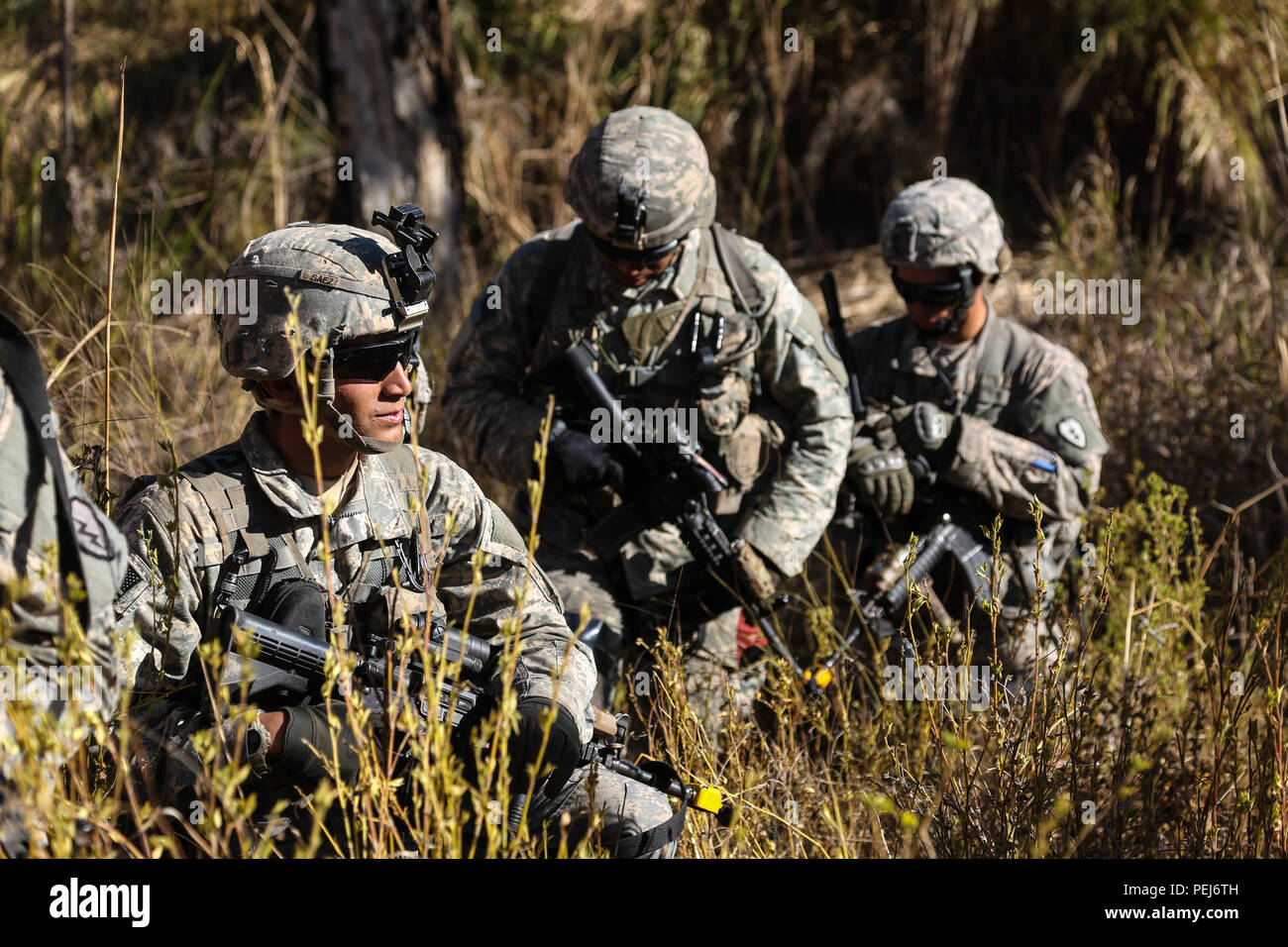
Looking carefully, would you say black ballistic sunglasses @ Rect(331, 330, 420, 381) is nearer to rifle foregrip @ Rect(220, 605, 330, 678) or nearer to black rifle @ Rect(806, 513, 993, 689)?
rifle foregrip @ Rect(220, 605, 330, 678)

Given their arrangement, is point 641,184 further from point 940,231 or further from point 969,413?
point 969,413

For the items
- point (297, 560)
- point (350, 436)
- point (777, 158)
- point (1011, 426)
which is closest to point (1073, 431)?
point (1011, 426)

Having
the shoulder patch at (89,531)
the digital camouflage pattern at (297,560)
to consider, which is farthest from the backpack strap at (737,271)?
the shoulder patch at (89,531)

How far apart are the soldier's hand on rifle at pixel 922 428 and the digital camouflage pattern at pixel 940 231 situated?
53cm

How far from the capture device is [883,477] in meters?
4.13

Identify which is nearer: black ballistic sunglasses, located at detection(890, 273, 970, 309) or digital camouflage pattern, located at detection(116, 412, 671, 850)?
digital camouflage pattern, located at detection(116, 412, 671, 850)

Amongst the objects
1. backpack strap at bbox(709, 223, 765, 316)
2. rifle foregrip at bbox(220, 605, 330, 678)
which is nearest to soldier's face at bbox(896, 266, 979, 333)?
backpack strap at bbox(709, 223, 765, 316)

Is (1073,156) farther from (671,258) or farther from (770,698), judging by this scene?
(770,698)

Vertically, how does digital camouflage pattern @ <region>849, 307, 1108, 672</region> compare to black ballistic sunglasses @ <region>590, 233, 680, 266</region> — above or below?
below

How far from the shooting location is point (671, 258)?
12.8ft

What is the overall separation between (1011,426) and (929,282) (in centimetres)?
62

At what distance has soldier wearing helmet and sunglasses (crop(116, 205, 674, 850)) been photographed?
7.31 feet

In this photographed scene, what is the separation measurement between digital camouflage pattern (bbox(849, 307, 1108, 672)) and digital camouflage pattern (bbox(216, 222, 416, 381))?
2198 millimetres
